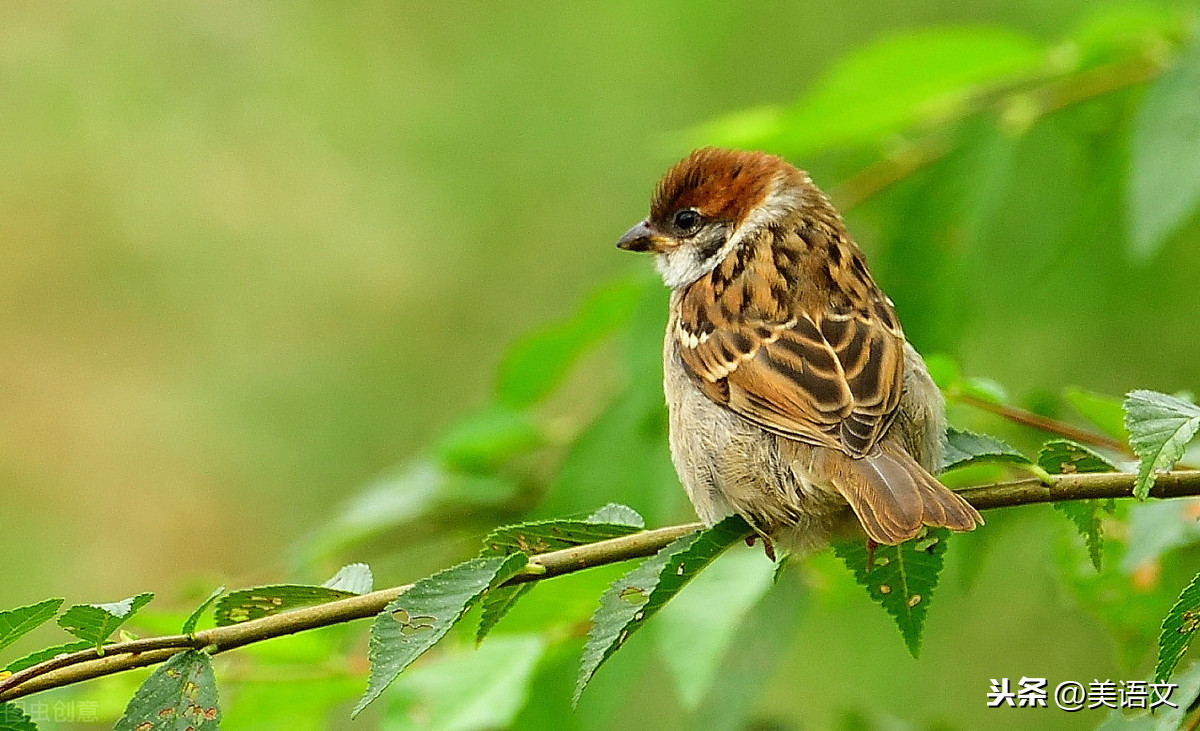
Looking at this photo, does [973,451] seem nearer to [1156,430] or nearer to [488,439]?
[1156,430]

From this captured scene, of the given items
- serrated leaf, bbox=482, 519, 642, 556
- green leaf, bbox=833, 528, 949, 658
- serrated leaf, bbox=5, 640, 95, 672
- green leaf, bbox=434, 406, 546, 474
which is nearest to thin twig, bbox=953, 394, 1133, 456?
green leaf, bbox=833, 528, 949, 658

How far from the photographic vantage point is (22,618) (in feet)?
5.46

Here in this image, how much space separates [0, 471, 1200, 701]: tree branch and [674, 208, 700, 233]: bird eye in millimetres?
1817

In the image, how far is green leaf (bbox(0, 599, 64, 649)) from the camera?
1.65 metres

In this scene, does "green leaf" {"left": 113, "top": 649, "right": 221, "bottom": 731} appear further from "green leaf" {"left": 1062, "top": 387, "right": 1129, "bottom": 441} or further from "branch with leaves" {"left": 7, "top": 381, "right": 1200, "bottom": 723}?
"green leaf" {"left": 1062, "top": 387, "right": 1129, "bottom": 441}

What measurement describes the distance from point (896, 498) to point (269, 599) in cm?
101

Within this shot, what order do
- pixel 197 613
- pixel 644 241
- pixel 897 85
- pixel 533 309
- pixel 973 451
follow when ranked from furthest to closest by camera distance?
pixel 533 309, pixel 644 241, pixel 897 85, pixel 973 451, pixel 197 613

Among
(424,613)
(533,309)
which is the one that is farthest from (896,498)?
(533,309)

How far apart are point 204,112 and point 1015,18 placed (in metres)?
5.44

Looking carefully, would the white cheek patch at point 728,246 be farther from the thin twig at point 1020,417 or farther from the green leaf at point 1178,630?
the green leaf at point 1178,630

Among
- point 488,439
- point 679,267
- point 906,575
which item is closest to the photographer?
point 906,575

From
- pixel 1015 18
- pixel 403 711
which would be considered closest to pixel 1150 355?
pixel 1015 18

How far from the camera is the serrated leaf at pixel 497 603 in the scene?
1.78 metres

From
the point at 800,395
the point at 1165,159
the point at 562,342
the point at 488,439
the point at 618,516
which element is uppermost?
A: the point at 562,342
